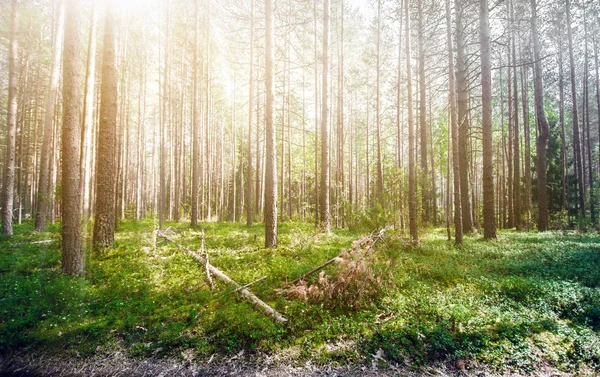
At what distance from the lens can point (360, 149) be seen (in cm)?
3472

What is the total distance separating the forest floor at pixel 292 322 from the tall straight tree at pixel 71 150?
1.90ft

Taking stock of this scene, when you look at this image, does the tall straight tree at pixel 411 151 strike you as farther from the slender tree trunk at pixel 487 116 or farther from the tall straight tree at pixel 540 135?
the tall straight tree at pixel 540 135

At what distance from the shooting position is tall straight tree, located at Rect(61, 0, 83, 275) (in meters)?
6.11

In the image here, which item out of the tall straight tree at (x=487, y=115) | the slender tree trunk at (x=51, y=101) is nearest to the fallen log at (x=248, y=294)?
the slender tree trunk at (x=51, y=101)

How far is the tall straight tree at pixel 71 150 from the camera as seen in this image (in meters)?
6.11

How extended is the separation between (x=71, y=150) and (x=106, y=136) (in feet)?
6.11

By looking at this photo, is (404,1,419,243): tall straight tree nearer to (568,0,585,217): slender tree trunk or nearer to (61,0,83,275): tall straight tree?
(61,0,83,275): tall straight tree

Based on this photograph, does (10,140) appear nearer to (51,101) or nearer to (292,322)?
(51,101)

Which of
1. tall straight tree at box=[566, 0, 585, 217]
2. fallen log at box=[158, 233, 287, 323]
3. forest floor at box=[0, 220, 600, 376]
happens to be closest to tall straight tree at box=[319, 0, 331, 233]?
forest floor at box=[0, 220, 600, 376]

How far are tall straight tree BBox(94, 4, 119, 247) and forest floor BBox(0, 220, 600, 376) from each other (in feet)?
4.99

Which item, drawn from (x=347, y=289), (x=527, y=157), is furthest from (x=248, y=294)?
(x=527, y=157)

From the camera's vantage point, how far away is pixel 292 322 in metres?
4.43

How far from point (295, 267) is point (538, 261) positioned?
24.6 ft

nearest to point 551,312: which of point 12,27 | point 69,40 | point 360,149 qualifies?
point 69,40
